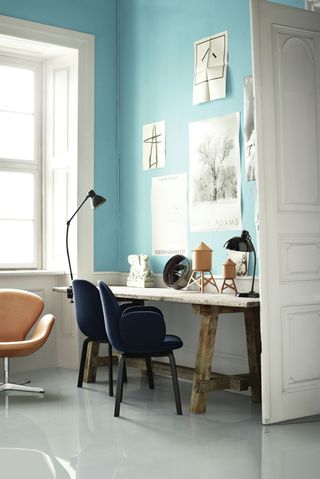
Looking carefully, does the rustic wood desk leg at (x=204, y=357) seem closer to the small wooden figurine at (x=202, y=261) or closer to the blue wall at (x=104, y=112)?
the small wooden figurine at (x=202, y=261)

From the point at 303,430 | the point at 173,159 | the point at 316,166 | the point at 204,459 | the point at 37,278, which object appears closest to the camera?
the point at 204,459

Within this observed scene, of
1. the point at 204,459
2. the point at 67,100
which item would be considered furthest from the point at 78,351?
the point at 204,459

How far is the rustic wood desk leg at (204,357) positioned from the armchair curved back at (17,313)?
5.61ft

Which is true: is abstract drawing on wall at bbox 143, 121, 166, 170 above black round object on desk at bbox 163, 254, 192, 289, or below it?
above

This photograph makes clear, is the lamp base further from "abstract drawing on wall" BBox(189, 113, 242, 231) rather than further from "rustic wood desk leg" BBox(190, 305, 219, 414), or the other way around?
"abstract drawing on wall" BBox(189, 113, 242, 231)

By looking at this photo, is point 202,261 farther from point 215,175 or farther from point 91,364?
point 91,364

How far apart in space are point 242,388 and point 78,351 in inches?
82.1

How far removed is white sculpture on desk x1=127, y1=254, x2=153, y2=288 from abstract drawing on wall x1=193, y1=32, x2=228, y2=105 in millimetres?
1474

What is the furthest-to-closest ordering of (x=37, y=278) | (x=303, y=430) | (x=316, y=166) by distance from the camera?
(x=37, y=278), (x=316, y=166), (x=303, y=430)

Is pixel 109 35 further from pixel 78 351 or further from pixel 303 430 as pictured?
pixel 303 430

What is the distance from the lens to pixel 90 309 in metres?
5.36

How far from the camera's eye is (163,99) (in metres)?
6.23

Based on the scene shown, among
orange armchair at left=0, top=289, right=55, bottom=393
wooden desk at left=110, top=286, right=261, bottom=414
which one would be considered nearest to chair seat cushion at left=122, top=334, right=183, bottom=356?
wooden desk at left=110, top=286, right=261, bottom=414

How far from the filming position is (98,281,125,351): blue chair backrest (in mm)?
4680
